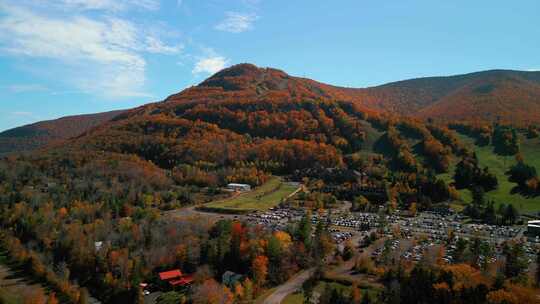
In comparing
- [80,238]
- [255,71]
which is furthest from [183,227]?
[255,71]

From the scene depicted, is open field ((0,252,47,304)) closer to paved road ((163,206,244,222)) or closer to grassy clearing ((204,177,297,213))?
paved road ((163,206,244,222))

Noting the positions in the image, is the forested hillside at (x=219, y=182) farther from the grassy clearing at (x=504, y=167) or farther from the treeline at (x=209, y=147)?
the grassy clearing at (x=504, y=167)

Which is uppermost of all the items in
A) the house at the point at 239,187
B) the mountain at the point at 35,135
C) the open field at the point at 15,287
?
the mountain at the point at 35,135

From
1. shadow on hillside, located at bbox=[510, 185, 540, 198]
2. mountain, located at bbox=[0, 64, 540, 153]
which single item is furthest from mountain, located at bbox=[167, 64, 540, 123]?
shadow on hillside, located at bbox=[510, 185, 540, 198]

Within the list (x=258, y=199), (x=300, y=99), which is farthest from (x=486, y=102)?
(x=258, y=199)

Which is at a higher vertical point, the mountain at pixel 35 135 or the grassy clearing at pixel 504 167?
the mountain at pixel 35 135

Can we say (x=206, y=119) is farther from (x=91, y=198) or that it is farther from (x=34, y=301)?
(x=34, y=301)

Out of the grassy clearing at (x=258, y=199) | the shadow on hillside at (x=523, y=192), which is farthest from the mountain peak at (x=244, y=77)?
the shadow on hillside at (x=523, y=192)
